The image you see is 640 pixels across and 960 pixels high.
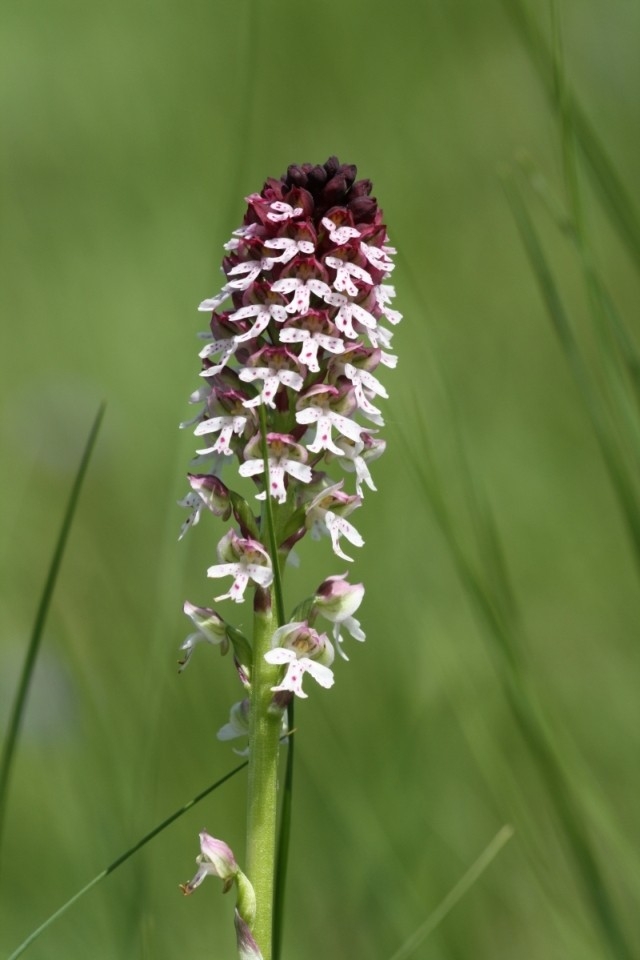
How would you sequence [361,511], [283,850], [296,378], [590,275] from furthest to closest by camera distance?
[361,511], [590,275], [296,378], [283,850]

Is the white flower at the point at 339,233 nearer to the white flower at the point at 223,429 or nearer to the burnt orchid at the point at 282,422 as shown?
the burnt orchid at the point at 282,422

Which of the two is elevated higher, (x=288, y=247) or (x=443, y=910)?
(x=288, y=247)

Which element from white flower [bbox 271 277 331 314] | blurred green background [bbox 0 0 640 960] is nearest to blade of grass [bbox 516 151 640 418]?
blurred green background [bbox 0 0 640 960]

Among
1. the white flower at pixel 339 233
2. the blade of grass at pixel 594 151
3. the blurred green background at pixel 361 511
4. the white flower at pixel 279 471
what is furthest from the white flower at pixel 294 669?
the blade of grass at pixel 594 151

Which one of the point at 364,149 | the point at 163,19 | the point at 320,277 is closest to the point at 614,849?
the point at 320,277

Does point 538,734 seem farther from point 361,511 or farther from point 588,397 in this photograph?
point 361,511

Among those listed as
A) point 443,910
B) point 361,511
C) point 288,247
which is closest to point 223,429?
point 288,247
